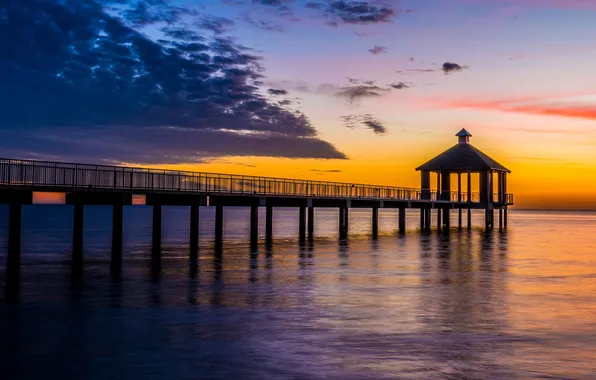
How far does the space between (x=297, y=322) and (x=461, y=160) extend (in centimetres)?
5850

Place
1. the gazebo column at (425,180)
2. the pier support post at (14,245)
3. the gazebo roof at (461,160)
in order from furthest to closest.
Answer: the gazebo column at (425,180), the gazebo roof at (461,160), the pier support post at (14,245)

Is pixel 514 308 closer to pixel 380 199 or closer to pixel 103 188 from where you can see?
pixel 103 188

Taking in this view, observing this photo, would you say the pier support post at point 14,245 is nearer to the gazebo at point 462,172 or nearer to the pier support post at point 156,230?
the pier support post at point 156,230

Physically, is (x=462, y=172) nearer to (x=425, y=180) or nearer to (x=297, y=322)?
(x=425, y=180)

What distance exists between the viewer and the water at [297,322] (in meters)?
12.2

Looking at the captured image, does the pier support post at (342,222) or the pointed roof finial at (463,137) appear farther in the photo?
the pointed roof finial at (463,137)

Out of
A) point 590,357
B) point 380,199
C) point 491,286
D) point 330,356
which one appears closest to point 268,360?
point 330,356

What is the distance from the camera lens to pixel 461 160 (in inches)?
2844

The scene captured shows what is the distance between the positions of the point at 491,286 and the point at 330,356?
13.2 m

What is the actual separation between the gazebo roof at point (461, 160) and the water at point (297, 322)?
135ft

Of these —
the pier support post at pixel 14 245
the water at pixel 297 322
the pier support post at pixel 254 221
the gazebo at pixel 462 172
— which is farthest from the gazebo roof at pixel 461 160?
the pier support post at pixel 14 245

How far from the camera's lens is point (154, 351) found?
13.2 m

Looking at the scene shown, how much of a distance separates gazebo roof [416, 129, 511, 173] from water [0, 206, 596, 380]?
135 feet

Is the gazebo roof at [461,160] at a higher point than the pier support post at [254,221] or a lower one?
Answer: higher
